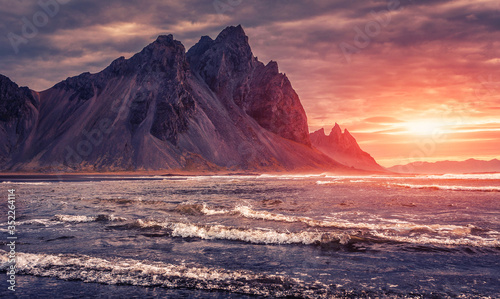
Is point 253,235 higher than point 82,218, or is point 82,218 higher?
point 253,235

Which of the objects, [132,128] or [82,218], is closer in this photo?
[82,218]

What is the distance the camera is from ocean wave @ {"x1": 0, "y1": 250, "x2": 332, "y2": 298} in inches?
392

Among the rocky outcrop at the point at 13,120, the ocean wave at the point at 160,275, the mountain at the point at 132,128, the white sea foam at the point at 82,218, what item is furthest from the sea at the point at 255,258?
the rocky outcrop at the point at 13,120

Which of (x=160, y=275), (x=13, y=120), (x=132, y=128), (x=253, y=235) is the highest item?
(x=13, y=120)

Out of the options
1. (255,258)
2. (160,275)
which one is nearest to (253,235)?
(255,258)

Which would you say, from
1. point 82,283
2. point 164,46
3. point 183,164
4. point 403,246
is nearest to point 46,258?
point 82,283

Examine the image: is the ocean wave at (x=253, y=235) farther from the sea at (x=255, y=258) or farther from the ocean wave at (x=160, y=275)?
the ocean wave at (x=160, y=275)

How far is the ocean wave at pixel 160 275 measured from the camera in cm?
995

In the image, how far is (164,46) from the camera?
615 ft

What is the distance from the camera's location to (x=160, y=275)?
36.9 feet

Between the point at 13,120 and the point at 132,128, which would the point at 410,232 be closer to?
the point at 132,128

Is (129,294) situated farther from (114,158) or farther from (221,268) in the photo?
(114,158)

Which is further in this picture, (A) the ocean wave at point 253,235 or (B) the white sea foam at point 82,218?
(B) the white sea foam at point 82,218

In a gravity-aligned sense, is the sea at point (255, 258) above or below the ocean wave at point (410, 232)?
below
